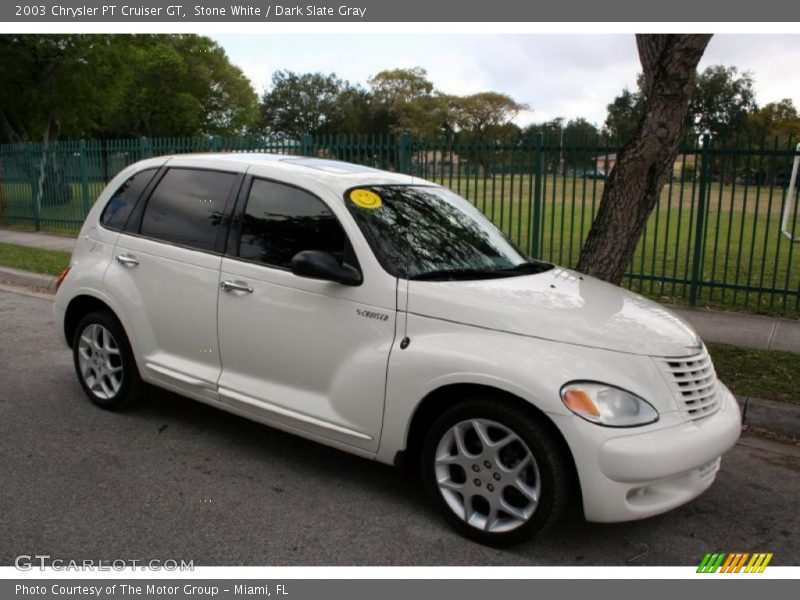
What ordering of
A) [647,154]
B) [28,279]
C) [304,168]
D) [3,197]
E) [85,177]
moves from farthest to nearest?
[3,197] < [85,177] < [28,279] < [647,154] < [304,168]

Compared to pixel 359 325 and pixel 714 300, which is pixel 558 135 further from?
pixel 359 325

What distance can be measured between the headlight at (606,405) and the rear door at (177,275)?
2224 millimetres

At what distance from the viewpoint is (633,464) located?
3.12 m

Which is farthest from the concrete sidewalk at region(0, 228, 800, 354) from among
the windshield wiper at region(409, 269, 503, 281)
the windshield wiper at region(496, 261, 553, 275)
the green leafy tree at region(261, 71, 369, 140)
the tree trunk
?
the green leafy tree at region(261, 71, 369, 140)

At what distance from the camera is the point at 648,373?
334cm

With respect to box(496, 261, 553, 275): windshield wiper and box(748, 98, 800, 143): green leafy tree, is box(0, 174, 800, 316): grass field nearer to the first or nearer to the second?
box(496, 261, 553, 275): windshield wiper

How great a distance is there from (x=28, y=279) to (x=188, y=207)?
7079 mm

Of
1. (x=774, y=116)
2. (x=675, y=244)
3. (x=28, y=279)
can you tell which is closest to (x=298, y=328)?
(x=28, y=279)

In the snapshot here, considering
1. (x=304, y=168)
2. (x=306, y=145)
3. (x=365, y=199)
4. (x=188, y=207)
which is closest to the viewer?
(x=365, y=199)

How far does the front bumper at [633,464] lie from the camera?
10.3ft

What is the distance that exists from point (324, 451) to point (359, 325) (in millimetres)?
1157

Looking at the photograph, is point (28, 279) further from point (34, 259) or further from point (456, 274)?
point (456, 274)

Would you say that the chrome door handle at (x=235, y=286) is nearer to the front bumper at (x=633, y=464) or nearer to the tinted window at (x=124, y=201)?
the tinted window at (x=124, y=201)

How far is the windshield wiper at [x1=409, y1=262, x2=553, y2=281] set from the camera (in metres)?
3.86
